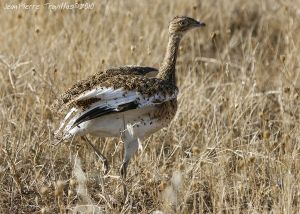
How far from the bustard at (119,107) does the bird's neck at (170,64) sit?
0.62 ft

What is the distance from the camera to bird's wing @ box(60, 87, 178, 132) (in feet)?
14.1

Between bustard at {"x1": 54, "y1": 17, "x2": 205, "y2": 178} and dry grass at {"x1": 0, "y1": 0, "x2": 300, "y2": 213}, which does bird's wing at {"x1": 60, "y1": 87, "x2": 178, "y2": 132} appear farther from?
dry grass at {"x1": 0, "y1": 0, "x2": 300, "y2": 213}

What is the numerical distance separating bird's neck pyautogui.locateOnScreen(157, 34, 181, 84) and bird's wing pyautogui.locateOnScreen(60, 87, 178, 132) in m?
0.53

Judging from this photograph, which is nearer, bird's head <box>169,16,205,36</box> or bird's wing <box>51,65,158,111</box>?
bird's wing <box>51,65,158,111</box>

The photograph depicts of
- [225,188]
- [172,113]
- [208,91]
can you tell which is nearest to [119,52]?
[208,91]

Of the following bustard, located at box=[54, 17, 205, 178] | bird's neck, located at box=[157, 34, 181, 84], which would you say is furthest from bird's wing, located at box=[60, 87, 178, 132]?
bird's neck, located at box=[157, 34, 181, 84]

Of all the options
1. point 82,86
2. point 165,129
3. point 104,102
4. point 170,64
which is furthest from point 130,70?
point 165,129

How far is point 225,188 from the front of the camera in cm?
443

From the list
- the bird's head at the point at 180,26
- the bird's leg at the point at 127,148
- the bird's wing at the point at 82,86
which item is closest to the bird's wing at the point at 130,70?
the bird's wing at the point at 82,86

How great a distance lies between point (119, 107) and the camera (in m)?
4.34

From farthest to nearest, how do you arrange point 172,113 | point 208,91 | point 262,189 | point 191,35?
point 191,35 → point 208,91 → point 172,113 → point 262,189

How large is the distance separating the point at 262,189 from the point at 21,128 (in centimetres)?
173

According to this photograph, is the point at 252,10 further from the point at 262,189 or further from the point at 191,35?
the point at 262,189

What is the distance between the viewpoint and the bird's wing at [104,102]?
4.31 metres
